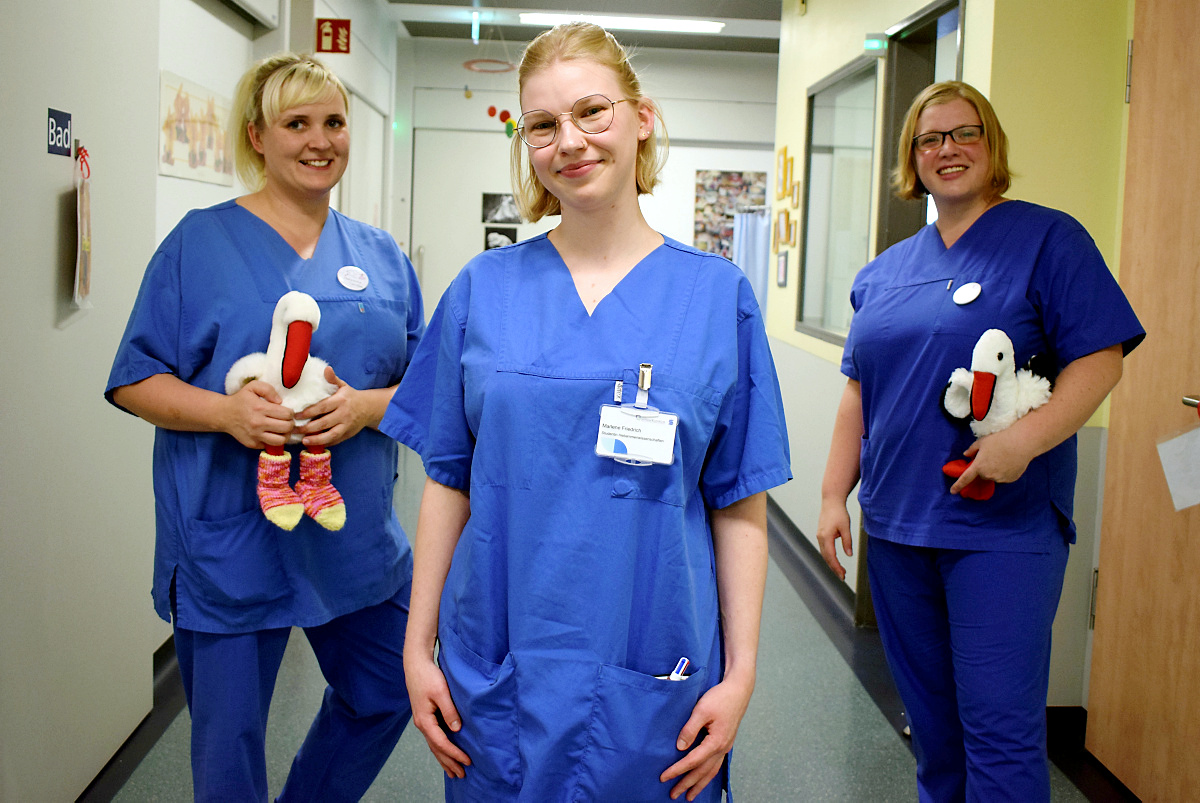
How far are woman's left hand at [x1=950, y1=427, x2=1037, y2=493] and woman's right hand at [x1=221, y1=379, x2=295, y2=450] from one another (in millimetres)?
1171

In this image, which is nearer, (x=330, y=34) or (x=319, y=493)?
(x=319, y=493)

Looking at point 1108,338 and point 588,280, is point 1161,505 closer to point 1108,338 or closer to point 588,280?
point 1108,338

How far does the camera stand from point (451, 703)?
1.13m

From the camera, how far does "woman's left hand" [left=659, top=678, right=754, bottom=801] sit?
3.50 ft

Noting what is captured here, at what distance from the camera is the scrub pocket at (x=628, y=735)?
1.04 m

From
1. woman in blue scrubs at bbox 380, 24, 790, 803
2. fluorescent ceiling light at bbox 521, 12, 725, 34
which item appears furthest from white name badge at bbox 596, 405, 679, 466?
fluorescent ceiling light at bbox 521, 12, 725, 34

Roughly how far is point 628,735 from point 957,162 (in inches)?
51.7

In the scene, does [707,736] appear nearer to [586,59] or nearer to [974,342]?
[586,59]

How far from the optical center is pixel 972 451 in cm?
169

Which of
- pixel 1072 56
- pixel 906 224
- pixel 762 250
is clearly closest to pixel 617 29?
pixel 762 250

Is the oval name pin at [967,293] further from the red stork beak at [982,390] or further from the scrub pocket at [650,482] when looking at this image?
the scrub pocket at [650,482]

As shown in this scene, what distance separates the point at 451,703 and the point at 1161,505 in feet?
5.72

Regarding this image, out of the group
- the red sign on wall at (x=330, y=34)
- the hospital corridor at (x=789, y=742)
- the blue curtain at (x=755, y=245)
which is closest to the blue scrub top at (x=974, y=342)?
the hospital corridor at (x=789, y=742)

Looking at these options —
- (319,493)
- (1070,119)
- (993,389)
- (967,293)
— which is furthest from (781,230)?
(319,493)
